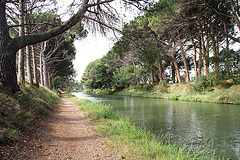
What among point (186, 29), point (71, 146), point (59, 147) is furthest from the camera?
point (186, 29)

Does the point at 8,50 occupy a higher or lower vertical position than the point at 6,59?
higher

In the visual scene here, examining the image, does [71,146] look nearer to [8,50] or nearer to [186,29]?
[8,50]

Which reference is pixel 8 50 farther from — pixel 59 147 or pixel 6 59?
pixel 59 147

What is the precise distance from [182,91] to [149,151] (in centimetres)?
2008

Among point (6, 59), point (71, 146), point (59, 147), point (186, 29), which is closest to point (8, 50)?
point (6, 59)

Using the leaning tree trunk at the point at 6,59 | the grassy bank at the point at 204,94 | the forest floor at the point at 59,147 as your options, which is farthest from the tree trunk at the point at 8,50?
the grassy bank at the point at 204,94

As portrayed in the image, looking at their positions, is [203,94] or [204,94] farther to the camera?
[203,94]

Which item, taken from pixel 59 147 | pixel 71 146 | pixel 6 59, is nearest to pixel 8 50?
pixel 6 59

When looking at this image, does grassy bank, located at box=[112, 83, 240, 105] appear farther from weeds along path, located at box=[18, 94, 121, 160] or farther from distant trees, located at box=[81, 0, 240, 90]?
weeds along path, located at box=[18, 94, 121, 160]

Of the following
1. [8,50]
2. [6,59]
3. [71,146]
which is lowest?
[71,146]

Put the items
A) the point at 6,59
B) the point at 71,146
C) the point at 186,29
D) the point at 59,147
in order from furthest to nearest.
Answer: the point at 186,29 → the point at 6,59 → the point at 71,146 → the point at 59,147

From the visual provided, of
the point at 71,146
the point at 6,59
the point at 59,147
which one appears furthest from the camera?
the point at 6,59

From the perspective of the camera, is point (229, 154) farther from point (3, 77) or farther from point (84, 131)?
point (3, 77)

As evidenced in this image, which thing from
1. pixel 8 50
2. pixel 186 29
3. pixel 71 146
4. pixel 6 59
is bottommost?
pixel 71 146
